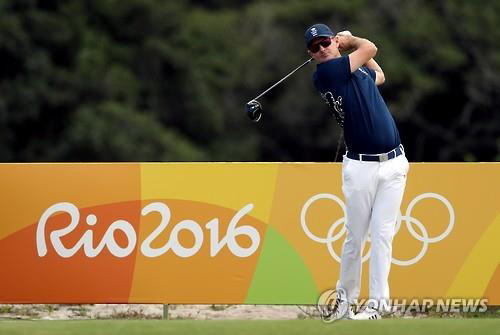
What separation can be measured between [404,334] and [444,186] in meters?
3.94

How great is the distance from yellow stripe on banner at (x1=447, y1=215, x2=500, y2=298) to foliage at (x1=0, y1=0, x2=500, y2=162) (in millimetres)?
26560

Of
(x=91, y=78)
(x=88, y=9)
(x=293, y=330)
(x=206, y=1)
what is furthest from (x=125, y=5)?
(x=293, y=330)

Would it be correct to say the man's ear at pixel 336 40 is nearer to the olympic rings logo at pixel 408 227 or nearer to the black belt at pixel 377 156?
the black belt at pixel 377 156

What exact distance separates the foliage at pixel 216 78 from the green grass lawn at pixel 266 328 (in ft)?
95.4

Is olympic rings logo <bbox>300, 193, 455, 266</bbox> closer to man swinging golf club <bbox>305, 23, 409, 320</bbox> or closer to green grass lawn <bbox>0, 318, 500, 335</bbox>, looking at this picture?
man swinging golf club <bbox>305, 23, 409, 320</bbox>

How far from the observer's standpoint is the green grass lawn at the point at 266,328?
27.2ft

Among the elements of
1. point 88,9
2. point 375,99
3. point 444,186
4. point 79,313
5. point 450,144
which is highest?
point 375,99

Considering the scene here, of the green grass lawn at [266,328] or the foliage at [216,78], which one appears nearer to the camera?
the green grass lawn at [266,328]

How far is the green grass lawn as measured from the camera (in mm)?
8281

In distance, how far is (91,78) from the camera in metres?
40.3

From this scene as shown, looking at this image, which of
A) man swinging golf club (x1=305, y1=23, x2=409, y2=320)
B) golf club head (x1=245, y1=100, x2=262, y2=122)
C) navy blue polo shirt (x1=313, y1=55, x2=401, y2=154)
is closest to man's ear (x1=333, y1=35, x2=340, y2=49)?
man swinging golf club (x1=305, y1=23, x2=409, y2=320)

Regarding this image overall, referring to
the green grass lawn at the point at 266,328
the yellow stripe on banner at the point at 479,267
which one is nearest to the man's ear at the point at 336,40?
the green grass lawn at the point at 266,328

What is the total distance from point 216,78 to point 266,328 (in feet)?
123

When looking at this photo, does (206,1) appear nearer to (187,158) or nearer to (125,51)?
(125,51)
